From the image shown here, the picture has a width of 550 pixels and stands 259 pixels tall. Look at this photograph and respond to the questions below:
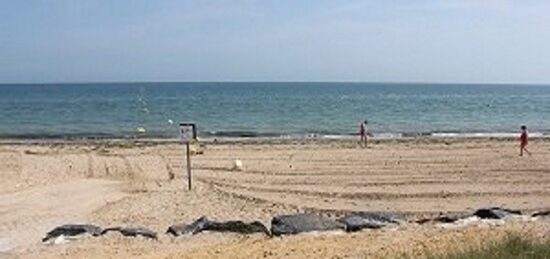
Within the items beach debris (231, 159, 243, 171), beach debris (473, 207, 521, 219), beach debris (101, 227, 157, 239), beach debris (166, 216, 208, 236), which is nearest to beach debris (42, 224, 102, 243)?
beach debris (101, 227, 157, 239)

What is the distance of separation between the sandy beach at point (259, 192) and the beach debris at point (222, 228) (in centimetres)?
23

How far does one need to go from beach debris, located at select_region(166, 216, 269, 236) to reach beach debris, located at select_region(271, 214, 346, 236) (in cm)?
30

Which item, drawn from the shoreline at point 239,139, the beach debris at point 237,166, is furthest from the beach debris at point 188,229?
the shoreline at point 239,139

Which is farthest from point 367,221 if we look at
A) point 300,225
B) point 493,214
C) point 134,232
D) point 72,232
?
point 72,232

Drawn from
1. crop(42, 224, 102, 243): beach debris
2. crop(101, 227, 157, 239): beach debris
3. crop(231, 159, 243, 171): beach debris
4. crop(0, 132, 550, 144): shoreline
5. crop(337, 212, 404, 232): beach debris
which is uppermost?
crop(337, 212, 404, 232): beach debris

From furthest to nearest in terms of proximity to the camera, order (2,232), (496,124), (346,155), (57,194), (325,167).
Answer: (496,124) < (346,155) < (325,167) < (57,194) < (2,232)

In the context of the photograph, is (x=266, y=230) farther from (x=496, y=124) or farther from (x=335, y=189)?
(x=496, y=124)

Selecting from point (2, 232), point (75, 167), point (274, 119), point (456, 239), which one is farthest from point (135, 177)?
point (274, 119)

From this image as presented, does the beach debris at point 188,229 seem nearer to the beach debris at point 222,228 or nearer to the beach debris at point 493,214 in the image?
the beach debris at point 222,228

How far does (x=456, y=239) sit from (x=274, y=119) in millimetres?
49796

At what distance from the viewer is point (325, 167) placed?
82.8 ft

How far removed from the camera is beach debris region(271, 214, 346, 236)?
1264 centimetres

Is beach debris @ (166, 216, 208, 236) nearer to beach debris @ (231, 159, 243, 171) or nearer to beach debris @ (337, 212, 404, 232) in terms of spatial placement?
beach debris @ (337, 212, 404, 232)

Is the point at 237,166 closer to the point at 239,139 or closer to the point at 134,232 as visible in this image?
the point at 134,232
